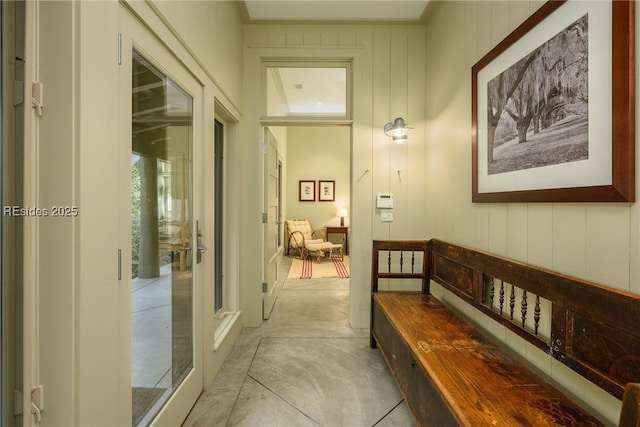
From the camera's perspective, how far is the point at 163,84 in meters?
1.53

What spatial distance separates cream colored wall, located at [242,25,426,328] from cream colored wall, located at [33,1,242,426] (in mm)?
1820

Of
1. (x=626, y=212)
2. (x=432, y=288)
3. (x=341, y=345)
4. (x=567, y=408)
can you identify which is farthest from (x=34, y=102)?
(x=432, y=288)

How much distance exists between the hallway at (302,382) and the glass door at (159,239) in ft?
1.28

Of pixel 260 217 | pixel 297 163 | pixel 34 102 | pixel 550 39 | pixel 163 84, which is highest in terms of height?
pixel 297 163

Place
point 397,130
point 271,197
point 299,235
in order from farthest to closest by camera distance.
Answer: point 299,235
point 271,197
point 397,130

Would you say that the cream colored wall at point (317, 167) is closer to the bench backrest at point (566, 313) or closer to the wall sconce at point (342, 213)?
the wall sconce at point (342, 213)

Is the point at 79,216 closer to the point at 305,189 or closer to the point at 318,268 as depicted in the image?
the point at 318,268

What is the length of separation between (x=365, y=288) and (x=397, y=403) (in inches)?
46.3

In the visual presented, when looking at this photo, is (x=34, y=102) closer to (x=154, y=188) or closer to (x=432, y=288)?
(x=154, y=188)

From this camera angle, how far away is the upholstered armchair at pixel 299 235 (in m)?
6.34

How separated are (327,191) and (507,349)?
19.4ft

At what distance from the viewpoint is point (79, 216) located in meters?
0.93

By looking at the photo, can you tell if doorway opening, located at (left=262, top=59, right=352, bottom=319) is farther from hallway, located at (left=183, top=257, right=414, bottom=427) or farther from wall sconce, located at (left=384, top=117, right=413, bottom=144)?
hallway, located at (left=183, top=257, right=414, bottom=427)

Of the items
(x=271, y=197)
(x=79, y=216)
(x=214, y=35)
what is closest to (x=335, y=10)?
(x=214, y=35)
